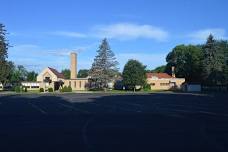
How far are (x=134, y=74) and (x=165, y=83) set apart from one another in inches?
788

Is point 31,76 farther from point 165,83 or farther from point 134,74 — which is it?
point 134,74

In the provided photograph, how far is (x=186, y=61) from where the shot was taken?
124 m

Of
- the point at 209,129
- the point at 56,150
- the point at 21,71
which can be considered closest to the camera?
the point at 56,150

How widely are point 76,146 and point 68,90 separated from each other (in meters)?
79.4

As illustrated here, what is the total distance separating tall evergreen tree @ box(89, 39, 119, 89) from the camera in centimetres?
9769

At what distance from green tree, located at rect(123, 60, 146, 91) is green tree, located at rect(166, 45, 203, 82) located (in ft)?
50.8

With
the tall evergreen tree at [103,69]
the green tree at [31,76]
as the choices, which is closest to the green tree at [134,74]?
the tall evergreen tree at [103,69]

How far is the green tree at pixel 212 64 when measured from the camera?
91.8 meters

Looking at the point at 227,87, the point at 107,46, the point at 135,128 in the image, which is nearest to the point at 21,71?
the point at 107,46

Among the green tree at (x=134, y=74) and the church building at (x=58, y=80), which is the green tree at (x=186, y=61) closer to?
the green tree at (x=134, y=74)

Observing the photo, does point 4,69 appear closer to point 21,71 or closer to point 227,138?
point 21,71

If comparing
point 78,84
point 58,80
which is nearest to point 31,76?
point 58,80

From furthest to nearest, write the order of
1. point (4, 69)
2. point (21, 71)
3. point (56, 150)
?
point (21, 71)
point (4, 69)
point (56, 150)

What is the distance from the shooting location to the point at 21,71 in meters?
151
